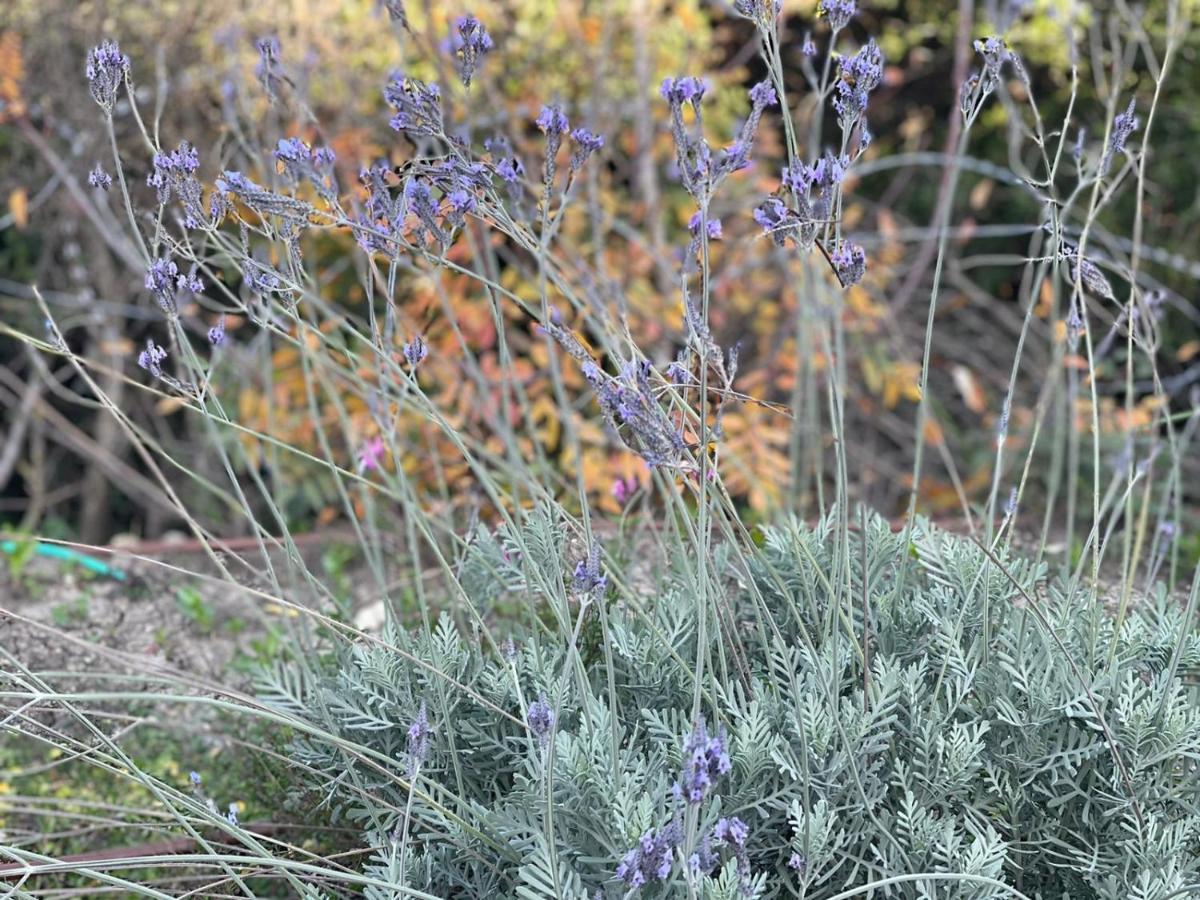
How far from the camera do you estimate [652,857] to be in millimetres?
1290

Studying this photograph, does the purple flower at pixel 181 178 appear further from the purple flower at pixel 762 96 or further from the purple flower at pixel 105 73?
the purple flower at pixel 762 96

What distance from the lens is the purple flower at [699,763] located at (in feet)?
3.81

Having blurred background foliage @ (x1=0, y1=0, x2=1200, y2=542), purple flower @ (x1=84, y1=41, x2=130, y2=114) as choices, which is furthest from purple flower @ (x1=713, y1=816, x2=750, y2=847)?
blurred background foliage @ (x1=0, y1=0, x2=1200, y2=542)

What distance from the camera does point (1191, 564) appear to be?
11.2ft

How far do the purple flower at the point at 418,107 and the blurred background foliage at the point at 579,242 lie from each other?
250 centimetres

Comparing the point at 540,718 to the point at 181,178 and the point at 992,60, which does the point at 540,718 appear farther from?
the point at 992,60

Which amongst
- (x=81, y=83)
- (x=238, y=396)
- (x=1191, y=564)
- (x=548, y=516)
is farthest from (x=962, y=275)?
(x=548, y=516)

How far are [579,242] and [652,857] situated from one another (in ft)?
12.6

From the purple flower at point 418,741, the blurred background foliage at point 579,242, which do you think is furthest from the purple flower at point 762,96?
the blurred background foliage at point 579,242

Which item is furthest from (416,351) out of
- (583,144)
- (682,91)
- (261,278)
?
(682,91)

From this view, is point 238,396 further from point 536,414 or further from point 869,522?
point 869,522

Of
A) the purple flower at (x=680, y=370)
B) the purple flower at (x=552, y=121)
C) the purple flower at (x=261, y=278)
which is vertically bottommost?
the purple flower at (x=680, y=370)

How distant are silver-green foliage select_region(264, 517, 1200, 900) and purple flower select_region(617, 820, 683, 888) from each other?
96mm

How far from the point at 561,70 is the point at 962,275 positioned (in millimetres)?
1896
